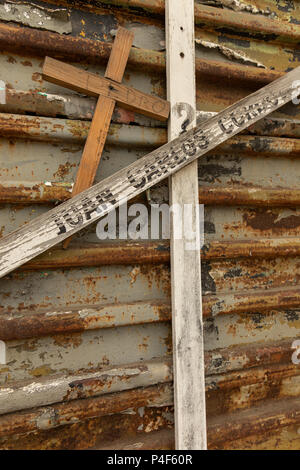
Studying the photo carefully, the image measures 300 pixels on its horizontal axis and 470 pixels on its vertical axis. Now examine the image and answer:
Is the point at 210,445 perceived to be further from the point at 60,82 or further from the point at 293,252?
the point at 60,82

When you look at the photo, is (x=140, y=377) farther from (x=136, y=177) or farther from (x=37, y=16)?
(x=37, y=16)

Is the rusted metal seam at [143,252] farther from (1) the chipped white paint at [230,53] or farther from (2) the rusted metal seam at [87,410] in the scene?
(1) the chipped white paint at [230,53]

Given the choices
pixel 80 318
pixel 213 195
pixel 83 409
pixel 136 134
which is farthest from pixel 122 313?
pixel 136 134

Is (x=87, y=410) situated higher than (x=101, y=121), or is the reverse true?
(x=101, y=121)

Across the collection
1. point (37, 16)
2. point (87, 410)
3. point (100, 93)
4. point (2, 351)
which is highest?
point (37, 16)

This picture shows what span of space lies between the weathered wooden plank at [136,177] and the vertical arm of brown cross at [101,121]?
0.06 m

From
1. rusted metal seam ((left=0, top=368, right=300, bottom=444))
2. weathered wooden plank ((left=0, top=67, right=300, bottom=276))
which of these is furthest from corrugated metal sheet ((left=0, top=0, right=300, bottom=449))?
weathered wooden plank ((left=0, top=67, right=300, bottom=276))

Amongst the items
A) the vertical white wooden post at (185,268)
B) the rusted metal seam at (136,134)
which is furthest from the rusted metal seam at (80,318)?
the rusted metal seam at (136,134)

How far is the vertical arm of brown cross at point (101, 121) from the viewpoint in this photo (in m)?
1.36

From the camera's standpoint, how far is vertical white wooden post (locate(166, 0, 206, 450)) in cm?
144

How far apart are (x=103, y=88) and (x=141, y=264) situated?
77cm

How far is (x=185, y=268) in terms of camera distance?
1479mm

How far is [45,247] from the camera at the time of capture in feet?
4.11
